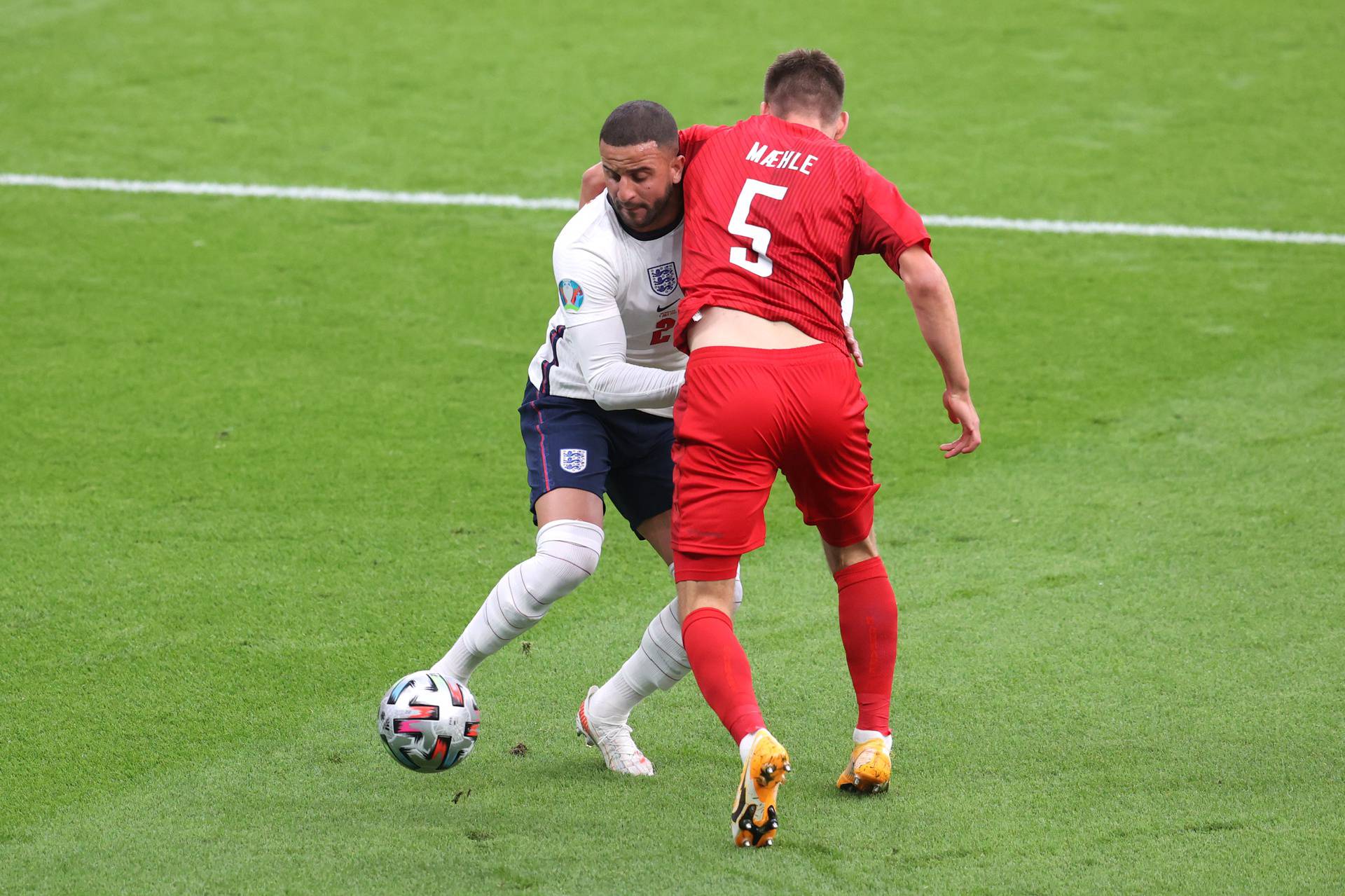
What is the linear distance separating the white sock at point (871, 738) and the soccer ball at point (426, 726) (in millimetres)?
990

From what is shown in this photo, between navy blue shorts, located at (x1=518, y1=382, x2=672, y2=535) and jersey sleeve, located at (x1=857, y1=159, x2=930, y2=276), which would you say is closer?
jersey sleeve, located at (x1=857, y1=159, x2=930, y2=276)

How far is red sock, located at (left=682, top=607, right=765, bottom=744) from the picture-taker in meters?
3.36

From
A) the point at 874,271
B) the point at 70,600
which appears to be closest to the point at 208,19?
the point at 874,271

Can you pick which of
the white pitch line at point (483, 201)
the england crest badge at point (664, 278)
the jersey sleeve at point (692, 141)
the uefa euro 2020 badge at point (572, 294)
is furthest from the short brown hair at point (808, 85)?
the white pitch line at point (483, 201)

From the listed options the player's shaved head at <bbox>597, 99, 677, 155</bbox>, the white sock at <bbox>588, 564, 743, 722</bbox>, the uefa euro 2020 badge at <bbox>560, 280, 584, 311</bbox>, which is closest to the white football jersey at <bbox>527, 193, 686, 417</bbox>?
the uefa euro 2020 badge at <bbox>560, 280, 584, 311</bbox>

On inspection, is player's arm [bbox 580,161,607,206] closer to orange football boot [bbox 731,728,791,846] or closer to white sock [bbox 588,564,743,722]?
white sock [bbox 588,564,743,722]

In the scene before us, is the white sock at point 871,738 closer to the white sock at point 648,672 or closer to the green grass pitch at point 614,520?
the green grass pitch at point 614,520

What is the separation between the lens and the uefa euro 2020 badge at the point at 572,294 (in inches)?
147

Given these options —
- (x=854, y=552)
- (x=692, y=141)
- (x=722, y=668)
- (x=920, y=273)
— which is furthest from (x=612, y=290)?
(x=722, y=668)

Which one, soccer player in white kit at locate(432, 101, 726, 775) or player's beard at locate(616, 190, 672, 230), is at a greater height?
player's beard at locate(616, 190, 672, 230)

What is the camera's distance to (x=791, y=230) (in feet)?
11.8

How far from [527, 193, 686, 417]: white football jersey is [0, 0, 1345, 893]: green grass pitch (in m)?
1.05

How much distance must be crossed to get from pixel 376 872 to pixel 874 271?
5783mm

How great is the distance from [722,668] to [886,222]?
3.83 ft
